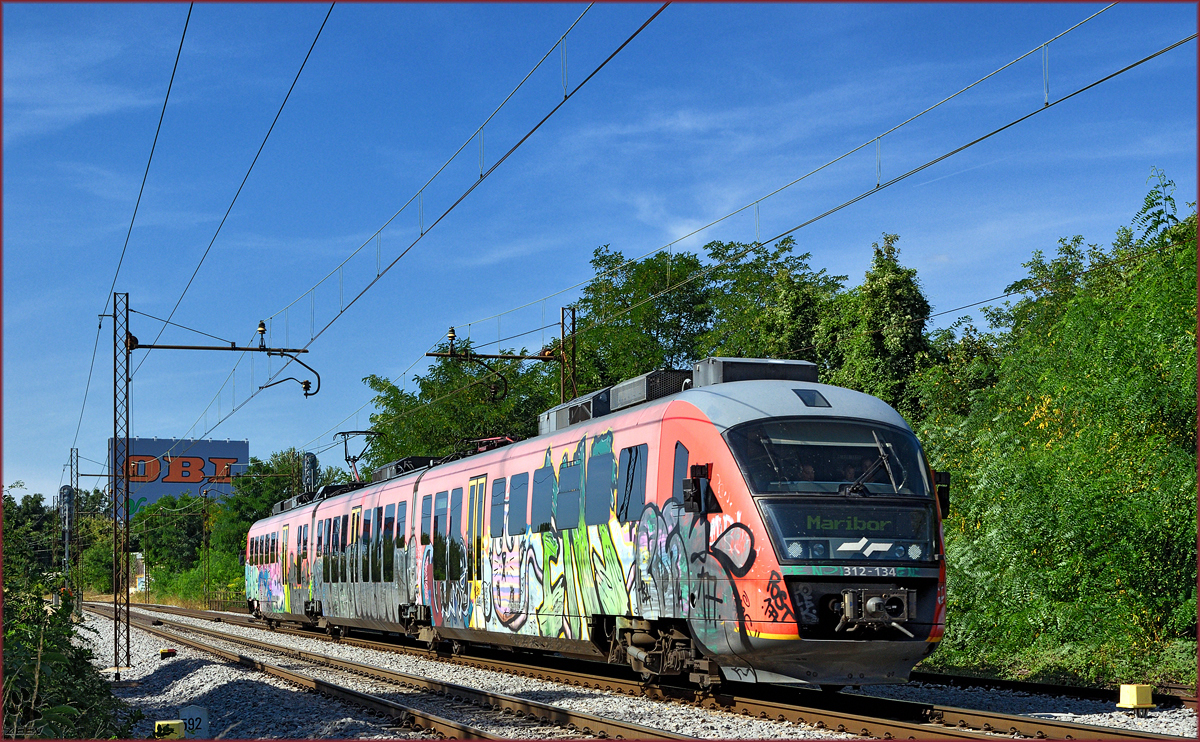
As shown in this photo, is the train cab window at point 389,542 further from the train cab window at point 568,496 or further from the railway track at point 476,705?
the train cab window at point 568,496

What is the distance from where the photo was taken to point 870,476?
1220 centimetres

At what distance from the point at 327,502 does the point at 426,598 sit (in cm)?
967

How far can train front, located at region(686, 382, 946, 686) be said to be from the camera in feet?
37.6

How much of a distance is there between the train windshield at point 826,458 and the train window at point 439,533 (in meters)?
9.62

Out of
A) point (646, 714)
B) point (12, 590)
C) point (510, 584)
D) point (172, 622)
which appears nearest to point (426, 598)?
point (510, 584)

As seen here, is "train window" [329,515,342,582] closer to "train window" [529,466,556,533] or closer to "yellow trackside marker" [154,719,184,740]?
"train window" [529,466,556,533]

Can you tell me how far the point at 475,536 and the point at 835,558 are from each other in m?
8.90

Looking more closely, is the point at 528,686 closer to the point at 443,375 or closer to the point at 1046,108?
the point at 1046,108

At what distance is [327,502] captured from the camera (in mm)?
30594

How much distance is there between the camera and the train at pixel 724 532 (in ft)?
37.9

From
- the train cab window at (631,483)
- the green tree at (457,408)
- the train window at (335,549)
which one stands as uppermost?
the green tree at (457,408)

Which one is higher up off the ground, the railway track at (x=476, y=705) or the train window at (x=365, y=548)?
the train window at (x=365, y=548)

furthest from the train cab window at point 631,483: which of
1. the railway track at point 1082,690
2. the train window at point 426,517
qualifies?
the train window at point 426,517

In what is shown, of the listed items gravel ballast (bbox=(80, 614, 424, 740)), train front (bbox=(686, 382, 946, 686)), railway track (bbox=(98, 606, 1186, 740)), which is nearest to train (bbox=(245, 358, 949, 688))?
train front (bbox=(686, 382, 946, 686))
